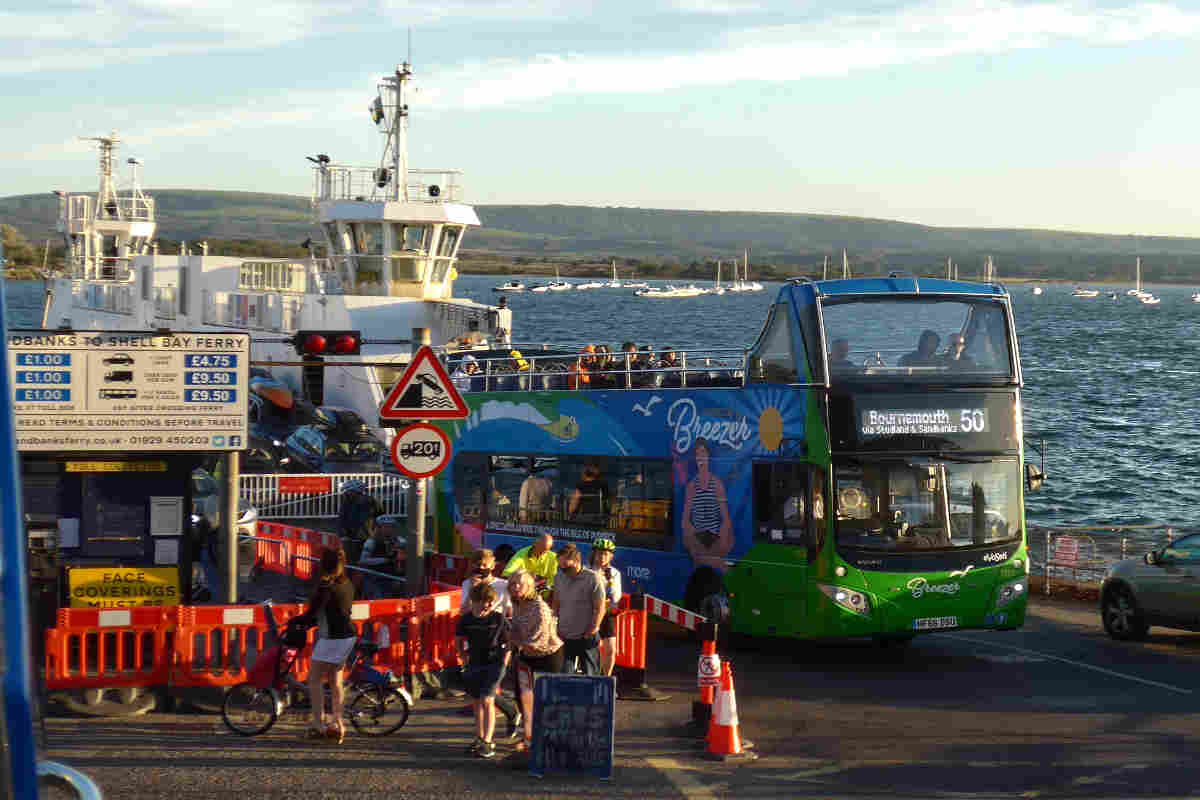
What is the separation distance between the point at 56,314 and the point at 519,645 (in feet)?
227

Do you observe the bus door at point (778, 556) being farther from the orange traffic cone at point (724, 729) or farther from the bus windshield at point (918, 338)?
the orange traffic cone at point (724, 729)

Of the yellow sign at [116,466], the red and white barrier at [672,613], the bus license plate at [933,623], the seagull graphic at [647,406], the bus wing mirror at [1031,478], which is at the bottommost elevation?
the bus license plate at [933,623]

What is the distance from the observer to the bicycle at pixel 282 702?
41.4 ft

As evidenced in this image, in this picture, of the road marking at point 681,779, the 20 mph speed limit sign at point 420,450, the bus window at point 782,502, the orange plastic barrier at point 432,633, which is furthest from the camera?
the bus window at point 782,502

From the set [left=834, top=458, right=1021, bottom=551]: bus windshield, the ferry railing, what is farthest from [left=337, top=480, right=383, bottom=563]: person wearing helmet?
[left=834, top=458, right=1021, bottom=551]: bus windshield

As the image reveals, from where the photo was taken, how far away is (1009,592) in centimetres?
1677

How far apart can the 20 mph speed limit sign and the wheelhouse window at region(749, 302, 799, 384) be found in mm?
4622

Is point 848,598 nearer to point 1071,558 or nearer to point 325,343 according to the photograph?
point 325,343

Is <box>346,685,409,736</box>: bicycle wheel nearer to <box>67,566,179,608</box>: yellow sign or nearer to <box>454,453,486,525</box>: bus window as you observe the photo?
<box>67,566,179,608</box>: yellow sign

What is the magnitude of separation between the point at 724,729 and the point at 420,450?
3781mm

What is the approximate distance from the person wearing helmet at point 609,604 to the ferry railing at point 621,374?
153 inches

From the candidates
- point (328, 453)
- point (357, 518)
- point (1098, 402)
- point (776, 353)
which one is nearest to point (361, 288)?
point (328, 453)

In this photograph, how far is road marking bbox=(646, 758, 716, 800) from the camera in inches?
433

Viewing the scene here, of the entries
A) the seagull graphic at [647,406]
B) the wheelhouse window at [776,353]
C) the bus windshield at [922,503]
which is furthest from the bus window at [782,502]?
the seagull graphic at [647,406]
